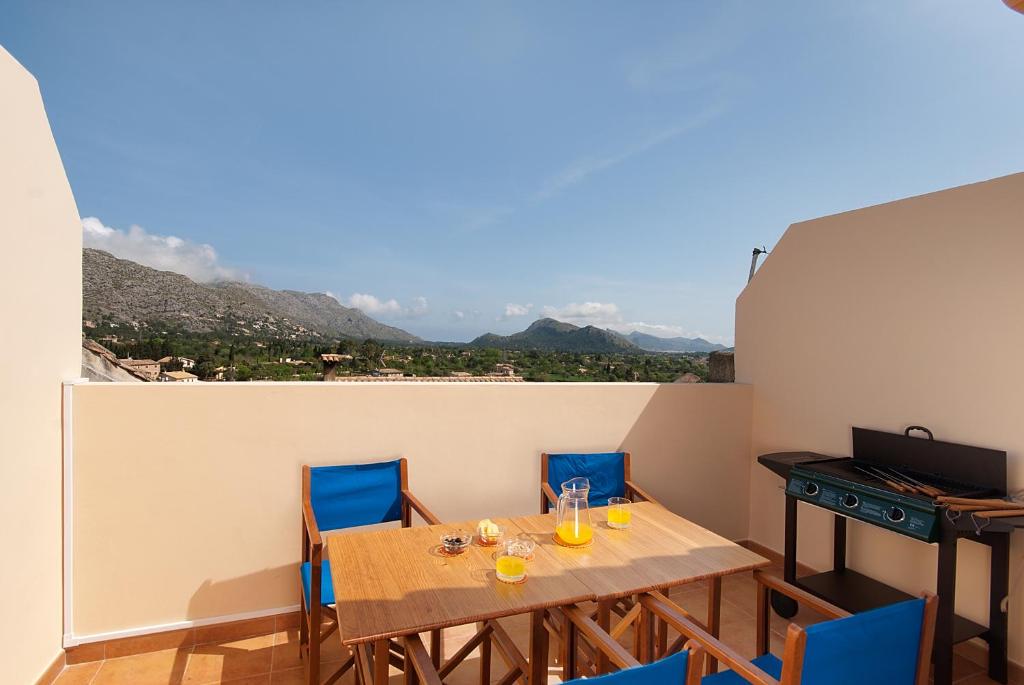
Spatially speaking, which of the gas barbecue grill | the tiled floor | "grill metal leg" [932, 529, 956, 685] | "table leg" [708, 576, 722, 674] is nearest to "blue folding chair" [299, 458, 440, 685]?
the tiled floor

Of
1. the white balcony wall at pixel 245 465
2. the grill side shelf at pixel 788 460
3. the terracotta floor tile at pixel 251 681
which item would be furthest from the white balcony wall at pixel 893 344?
the terracotta floor tile at pixel 251 681

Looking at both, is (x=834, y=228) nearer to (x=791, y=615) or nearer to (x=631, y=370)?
(x=631, y=370)

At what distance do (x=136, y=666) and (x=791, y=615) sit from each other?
3.47 m

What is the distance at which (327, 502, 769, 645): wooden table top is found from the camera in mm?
1408

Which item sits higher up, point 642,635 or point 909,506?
point 909,506

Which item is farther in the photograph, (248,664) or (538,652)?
(248,664)

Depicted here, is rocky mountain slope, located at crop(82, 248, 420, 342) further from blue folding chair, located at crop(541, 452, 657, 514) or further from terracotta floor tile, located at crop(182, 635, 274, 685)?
blue folding chair, located at crop(541, 452, 657, 514)

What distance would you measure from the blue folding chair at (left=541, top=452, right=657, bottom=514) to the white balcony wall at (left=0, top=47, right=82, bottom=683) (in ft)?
7.59

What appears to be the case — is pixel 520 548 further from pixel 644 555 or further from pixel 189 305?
pixel 189 305

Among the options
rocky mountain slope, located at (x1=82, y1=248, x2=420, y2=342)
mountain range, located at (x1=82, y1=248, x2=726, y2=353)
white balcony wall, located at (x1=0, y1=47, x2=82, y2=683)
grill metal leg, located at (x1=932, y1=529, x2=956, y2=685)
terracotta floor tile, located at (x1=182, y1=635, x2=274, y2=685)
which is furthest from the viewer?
mountain range, located at (x1=82, y1=248, x2=726, y2=353)

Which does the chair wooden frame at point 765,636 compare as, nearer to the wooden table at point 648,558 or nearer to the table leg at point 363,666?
the wooden table at point 648,558

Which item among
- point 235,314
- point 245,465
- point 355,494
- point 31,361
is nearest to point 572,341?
point 235,314

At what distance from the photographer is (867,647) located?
120 cm

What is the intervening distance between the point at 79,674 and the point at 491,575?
82.9 inches
